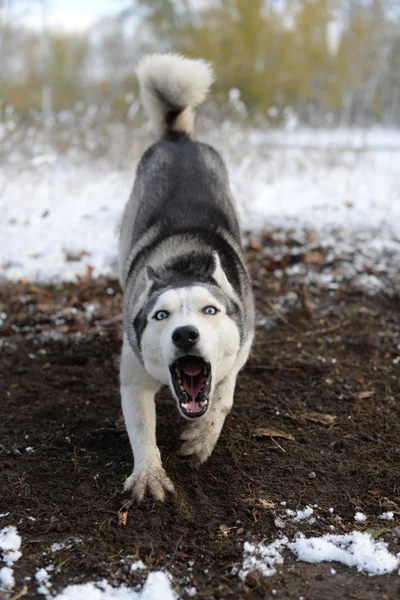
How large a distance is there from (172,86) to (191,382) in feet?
9.03

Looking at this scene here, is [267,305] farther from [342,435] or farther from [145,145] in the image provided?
[145,145]

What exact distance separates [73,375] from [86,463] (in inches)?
44.9

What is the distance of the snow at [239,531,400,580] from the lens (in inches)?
87.2

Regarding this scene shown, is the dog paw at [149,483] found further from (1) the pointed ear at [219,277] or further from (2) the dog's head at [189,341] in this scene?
(1) the pointed ear at [219,277]

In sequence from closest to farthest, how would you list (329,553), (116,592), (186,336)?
(116,592)
(329,553)
(186,336)

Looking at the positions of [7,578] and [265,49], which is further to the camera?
[265,49]

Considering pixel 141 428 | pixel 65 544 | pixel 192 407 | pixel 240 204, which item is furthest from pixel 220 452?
pixel 240 204

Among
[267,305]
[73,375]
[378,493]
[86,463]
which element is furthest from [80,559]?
[267,305]

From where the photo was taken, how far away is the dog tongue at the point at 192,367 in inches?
106

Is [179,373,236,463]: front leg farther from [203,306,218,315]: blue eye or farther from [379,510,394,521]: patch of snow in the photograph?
[379,510,394,521]: patch of snow

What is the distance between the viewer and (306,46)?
25500mm

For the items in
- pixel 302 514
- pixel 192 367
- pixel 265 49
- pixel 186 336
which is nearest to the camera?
pixel 186 336

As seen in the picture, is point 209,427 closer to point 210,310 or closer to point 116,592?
point 210,310

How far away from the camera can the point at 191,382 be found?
107 inches
